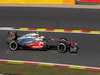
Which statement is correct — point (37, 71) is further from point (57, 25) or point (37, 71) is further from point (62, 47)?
point (57, 25)

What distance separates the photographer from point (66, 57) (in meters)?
11.7

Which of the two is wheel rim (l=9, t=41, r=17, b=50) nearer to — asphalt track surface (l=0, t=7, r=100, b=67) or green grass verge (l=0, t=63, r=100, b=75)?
asphalt track surface (l=0, t=7, r=100, b=67)

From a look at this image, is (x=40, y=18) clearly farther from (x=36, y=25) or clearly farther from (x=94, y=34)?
(x=94, y=34)

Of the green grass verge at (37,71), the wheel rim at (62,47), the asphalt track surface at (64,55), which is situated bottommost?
the asphalt track surface at (64,55)

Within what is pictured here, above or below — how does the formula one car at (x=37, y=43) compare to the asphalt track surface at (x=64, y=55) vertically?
above

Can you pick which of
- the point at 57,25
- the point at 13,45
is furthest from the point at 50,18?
the point at 13,45

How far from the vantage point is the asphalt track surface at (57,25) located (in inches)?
460

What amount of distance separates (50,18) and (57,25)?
1519 millimetres

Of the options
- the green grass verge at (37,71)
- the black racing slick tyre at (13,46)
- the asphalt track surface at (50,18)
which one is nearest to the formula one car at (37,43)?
the black racing slick tyre at (13,46)

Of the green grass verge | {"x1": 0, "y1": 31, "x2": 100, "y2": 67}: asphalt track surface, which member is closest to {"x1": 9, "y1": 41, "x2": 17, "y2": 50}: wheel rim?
{"x1": 0, "y1": 31, "x2": 100, "y2": 67}: asphalt track surface

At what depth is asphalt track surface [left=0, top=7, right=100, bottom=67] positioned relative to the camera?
11.7 m

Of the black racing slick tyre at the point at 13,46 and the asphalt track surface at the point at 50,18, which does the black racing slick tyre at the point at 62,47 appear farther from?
the asphalt track surface at the point at 50,18

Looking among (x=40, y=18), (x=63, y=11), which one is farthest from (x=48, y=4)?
(x=40, y=18)

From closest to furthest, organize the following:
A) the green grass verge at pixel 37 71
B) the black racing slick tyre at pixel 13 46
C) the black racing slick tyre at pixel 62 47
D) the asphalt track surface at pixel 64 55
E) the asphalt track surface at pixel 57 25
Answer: the green grass verge at pixel 37 71
the asphalt track surface at pixel 64 55
the asphalt track surface at pixel 57 25
the black racing slick tyre at pixel 62 47
the black racing slick tyre at pixel 13 46
